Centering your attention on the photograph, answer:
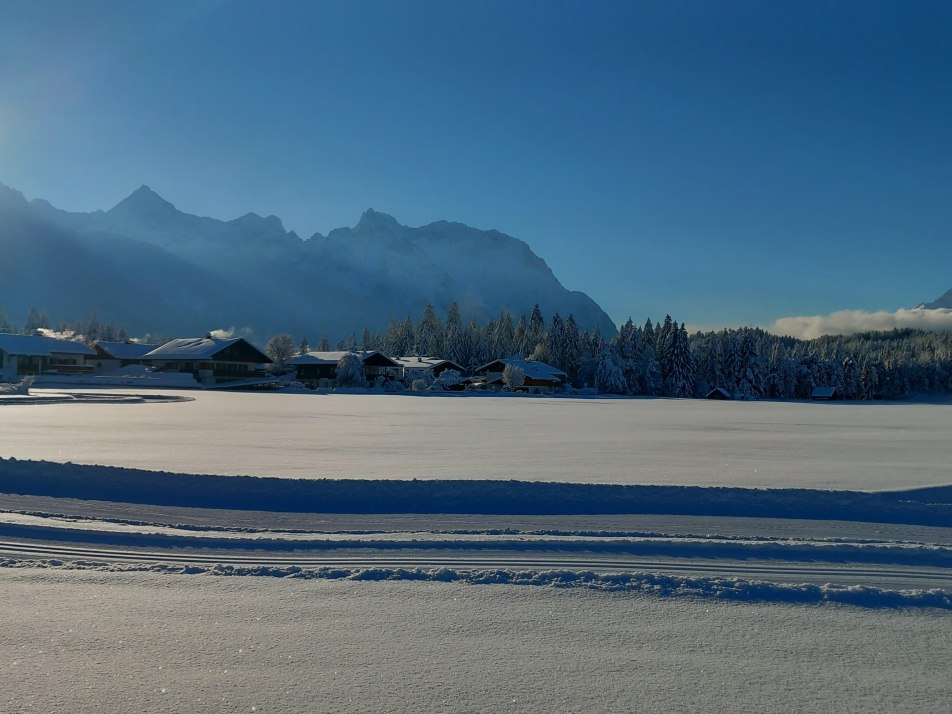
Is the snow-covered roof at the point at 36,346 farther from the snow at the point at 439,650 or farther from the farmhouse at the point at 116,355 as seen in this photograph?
the snow at the point at 439,650

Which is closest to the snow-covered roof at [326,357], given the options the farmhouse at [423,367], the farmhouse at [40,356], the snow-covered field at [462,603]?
the farmhouse at [423,367]

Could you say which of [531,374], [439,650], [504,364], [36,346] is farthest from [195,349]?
[439,650]

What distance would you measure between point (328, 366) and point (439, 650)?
309 ft

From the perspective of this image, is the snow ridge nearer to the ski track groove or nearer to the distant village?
the ski track groove

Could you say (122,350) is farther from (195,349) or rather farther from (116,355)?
(195,349)

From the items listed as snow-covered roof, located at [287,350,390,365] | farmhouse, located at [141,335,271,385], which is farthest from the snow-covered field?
snow-covered roof, located at [287,350,390,365]

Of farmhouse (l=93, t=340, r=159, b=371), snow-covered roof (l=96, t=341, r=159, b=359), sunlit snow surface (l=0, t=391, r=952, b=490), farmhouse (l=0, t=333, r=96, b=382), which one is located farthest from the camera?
snow-covered roof (l=96, t=341, r=159, b=359)

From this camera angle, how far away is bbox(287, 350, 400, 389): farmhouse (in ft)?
313

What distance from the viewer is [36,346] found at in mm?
86438

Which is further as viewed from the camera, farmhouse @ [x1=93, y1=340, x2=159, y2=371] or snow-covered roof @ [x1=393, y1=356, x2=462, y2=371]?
snow-covered roof @ [x1=393, y1=356, x2=462, y2=371]

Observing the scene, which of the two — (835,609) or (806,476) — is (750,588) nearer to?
(835,609)

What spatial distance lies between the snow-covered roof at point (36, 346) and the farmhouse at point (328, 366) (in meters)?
27.1

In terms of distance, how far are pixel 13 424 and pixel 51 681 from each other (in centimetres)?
2402

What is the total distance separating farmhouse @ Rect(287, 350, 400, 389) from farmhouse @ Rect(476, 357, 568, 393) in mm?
14991
